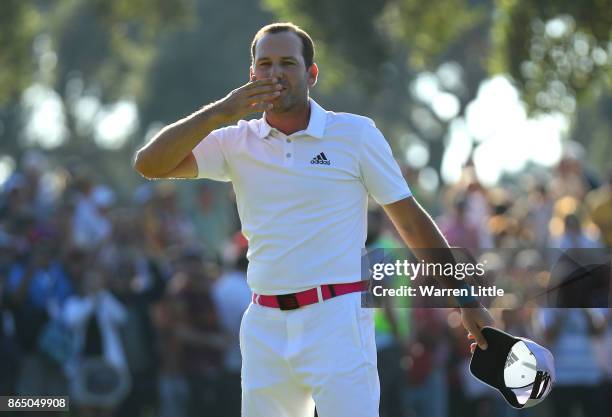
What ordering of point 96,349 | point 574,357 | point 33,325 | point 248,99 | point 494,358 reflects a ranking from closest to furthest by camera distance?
Answer: point 248,99 → point 494,358 → point 33,325 → point 96,349 → point 574,357

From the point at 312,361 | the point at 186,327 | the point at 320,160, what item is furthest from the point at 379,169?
the point at 186,327

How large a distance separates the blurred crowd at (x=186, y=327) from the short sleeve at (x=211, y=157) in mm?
6363

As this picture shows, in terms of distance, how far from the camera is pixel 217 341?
14297 millimetres

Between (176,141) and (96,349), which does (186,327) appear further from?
(176,141)

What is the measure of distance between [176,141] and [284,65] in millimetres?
656

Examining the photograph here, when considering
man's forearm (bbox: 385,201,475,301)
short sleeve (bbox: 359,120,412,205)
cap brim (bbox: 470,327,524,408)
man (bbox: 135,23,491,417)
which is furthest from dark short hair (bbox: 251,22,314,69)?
cap brim (bbox: 470,327,524,408)

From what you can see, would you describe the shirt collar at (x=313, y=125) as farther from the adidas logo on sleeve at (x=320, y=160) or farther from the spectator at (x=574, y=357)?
the spectator at (x=574, y=357)

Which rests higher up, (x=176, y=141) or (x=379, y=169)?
(x=176, y=141)

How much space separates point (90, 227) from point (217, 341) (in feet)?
8.72

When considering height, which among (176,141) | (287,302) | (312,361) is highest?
(176,141)

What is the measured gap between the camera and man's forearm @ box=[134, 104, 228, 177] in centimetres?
652

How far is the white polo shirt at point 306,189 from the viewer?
21.8 ft

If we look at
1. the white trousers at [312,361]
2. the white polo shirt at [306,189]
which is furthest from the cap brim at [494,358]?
the white polo shirt at [306,189]

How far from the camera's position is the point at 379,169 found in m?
6.73
